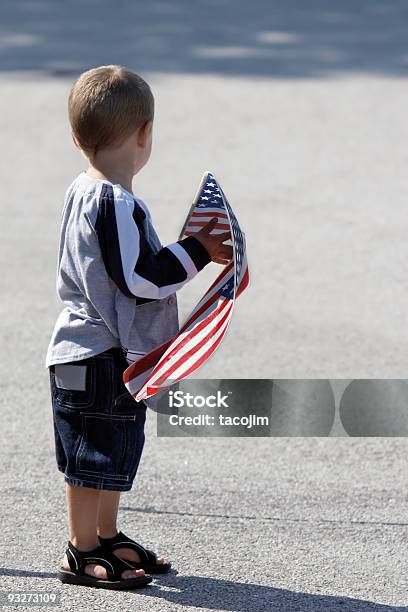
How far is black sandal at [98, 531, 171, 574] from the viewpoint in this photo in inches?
129

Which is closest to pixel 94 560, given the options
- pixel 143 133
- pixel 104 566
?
pixel 104 566

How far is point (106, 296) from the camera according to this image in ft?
9.93

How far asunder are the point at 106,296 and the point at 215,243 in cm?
33

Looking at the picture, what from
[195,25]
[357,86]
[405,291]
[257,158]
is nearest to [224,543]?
[405,291]

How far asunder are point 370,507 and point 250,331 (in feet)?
6.04

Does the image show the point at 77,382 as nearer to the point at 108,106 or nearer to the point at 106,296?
the point at 106,296

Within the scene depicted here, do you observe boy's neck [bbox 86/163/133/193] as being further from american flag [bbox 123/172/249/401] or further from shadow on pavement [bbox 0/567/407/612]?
shadow on pavement [bbox 0/567/407/612]

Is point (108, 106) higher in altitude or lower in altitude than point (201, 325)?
higher

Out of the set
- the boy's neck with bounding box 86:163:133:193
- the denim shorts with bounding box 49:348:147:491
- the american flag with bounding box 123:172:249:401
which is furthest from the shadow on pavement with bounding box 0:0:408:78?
the denim shorts with bounding box 49:348:147:491

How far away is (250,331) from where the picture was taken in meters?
5.55

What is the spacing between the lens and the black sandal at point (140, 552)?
10.7ft

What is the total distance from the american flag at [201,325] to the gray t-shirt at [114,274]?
6 cm

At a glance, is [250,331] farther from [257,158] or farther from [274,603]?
[257,158]

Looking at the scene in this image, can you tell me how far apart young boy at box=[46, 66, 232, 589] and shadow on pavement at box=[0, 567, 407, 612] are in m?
0.08
